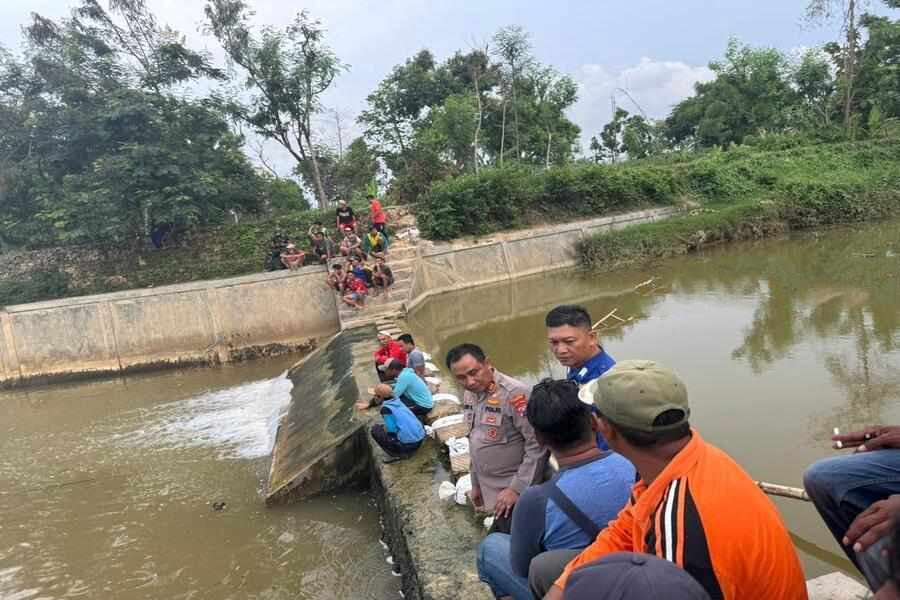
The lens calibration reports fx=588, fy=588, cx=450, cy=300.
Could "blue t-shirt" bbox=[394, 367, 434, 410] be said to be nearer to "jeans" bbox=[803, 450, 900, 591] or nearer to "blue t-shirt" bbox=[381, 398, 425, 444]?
"blue t-shirt" bbox=[381, 398, 425, 444]

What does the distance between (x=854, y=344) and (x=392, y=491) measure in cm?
615

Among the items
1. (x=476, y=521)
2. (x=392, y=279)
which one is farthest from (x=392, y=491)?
(x=392, y=279)

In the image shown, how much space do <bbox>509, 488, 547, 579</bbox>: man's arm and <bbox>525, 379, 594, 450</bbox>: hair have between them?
8.2 inches

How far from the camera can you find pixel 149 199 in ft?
52.0

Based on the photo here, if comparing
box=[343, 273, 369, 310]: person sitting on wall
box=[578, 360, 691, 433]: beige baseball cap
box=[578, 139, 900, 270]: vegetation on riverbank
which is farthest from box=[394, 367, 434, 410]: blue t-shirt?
box=[578, 139, 900, 270]: vegetation on riverbank

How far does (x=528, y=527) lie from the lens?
6.97ft

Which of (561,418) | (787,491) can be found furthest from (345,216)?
(561,418)

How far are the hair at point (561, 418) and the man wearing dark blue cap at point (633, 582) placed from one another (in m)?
0.99

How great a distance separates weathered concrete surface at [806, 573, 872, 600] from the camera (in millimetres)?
2426

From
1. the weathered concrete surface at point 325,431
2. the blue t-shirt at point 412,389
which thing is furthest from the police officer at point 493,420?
the weathered concrete surface at point 325,431

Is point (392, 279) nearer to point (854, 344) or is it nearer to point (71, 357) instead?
point (71, 357)

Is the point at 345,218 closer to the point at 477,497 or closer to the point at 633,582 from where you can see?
the point at 477,497

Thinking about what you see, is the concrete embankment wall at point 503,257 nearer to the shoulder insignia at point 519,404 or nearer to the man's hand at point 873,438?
the shoulder insignia at point 519,404

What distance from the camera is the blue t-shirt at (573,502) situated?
2.06 meters
